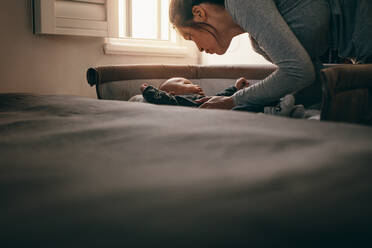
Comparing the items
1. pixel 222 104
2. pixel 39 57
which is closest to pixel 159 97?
pixel 222 104

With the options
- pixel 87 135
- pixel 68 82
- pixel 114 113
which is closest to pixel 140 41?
pixel 68 82

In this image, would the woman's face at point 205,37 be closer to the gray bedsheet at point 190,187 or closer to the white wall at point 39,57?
the gray bedsheet at point 190,187

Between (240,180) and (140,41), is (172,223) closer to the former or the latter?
(240,180)

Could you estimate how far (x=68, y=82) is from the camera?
8.41 ft

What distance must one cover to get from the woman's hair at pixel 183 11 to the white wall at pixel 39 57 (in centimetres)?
139

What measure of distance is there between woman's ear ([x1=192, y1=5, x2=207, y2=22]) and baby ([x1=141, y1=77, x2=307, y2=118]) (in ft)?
1.10

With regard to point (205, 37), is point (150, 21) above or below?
above

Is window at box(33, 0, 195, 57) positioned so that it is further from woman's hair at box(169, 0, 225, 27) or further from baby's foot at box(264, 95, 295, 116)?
baby's foot at box(264, 95, 295, 116)

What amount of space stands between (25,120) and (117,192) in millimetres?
456

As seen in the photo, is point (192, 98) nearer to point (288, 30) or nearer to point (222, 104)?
point (222, 104)

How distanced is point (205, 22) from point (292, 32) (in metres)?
0.40

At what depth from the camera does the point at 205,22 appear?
1.35m

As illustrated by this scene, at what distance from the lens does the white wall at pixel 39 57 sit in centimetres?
228

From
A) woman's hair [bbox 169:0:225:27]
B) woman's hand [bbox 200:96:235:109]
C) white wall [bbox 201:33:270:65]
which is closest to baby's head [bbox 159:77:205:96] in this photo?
woman's hair [bbox 169:0:225:27]
